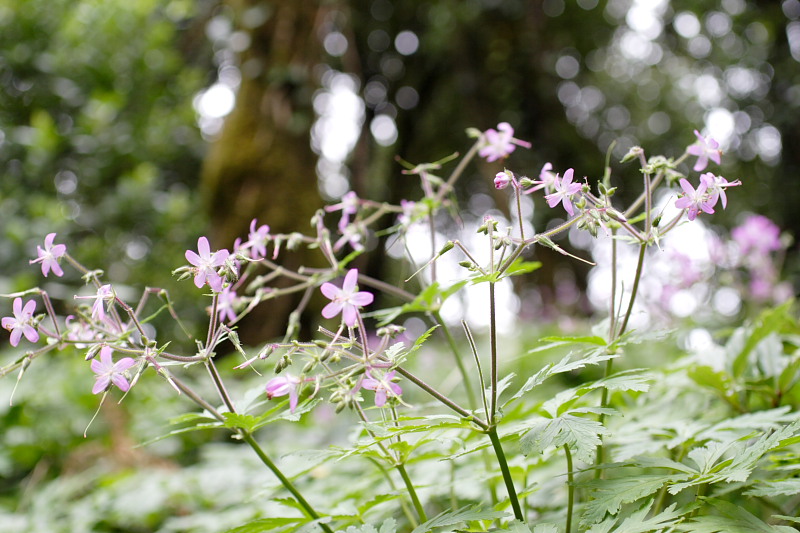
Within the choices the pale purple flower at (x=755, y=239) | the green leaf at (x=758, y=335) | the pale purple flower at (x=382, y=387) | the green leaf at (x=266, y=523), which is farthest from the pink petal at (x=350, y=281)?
the pale purple flower at (x=755, y=239)

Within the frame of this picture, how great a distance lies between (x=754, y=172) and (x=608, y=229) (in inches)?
258

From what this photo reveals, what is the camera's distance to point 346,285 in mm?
978

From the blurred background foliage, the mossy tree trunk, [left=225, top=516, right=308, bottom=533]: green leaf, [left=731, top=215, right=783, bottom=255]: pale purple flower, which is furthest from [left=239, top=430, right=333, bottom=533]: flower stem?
the mossy tree trunk

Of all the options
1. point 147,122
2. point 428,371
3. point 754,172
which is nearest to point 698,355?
point 428,371

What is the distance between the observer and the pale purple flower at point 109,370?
3.36ft

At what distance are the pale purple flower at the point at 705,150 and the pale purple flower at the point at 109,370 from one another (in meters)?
1.09

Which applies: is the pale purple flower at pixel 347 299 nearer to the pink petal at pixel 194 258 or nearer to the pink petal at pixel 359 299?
the pink petal at pixel 359 299

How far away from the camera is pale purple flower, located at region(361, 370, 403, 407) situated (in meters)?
1.01

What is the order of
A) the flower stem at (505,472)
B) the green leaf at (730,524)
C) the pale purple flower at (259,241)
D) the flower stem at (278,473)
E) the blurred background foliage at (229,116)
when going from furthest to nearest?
the blurred background foliage at (229,116)
the pale purple flower at (259,241)
the flower stem at (278,473)
the flower stem at (505,472)
the green leaf at (730,524)

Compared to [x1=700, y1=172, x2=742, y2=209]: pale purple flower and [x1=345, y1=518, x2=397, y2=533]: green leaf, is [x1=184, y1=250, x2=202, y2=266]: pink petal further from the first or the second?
[x1=700, y1=172, x2=742, y2=209]: pale purple flower

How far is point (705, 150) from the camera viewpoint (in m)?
1.26

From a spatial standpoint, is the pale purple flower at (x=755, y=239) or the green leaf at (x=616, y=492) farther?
the pale purple flower at (x=755, y=239)

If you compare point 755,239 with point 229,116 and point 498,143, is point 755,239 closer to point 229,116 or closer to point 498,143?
point 498,143

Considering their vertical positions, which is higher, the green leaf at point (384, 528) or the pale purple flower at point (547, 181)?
the pale purple flower at point (547, 181)
